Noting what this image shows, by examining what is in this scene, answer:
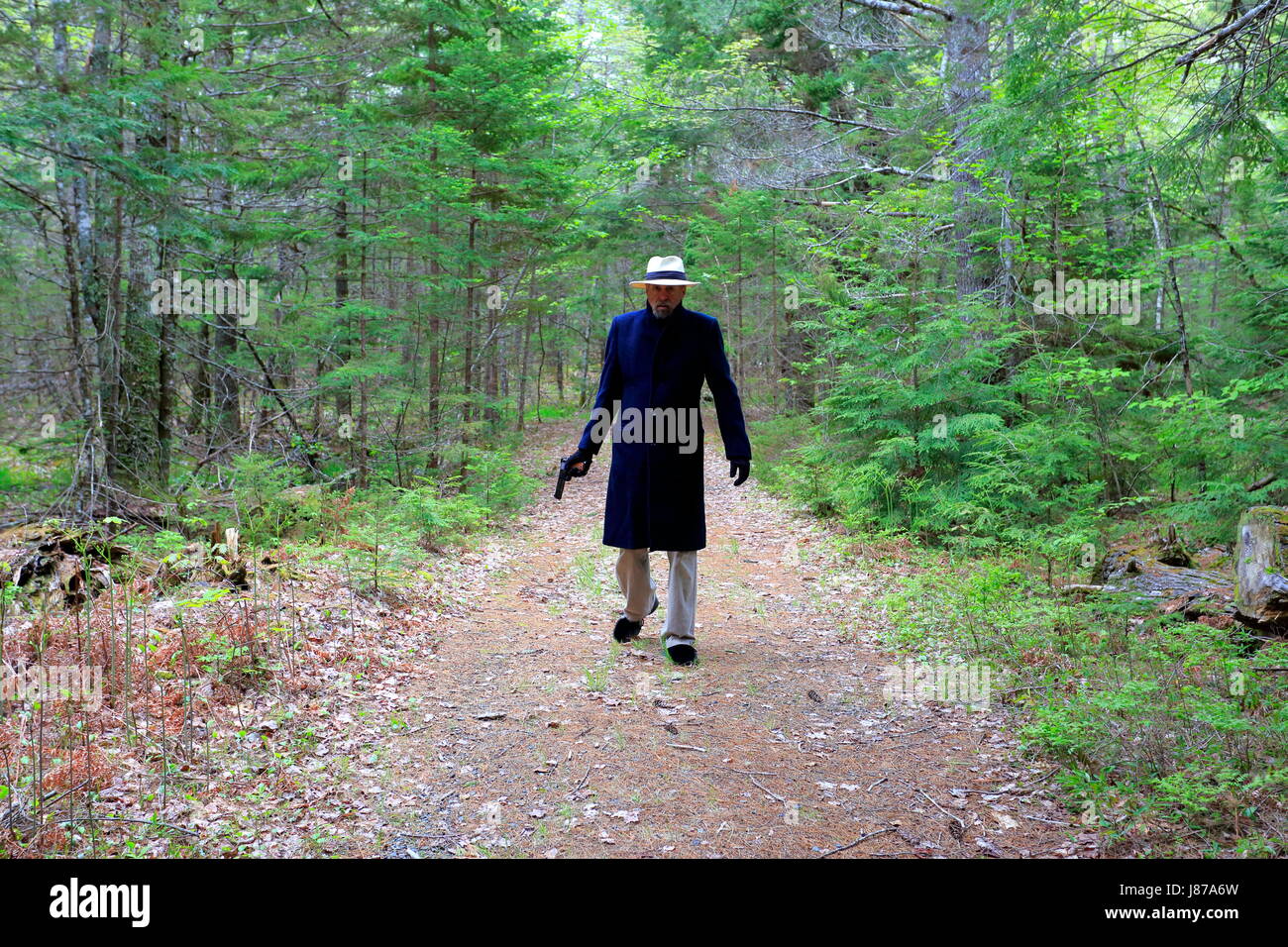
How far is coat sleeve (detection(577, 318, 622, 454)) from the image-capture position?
589 centimetres

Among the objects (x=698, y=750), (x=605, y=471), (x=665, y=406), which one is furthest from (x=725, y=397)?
(x=605, y=471)

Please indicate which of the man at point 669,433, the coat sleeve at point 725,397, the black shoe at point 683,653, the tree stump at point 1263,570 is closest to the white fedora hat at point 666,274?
the man at point 669,433

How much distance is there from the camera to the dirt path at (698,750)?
3.66 metres

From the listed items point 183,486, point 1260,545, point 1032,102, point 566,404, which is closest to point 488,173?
point 183,486

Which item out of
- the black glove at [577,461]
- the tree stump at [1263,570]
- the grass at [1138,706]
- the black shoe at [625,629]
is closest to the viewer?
the grass at [1138,706]

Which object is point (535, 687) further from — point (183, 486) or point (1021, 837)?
point (183, 486)

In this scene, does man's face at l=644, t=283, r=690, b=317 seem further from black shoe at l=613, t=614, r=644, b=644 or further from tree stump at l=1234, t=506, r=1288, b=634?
tree stump at l=1234, t=506, r=1288, b=634

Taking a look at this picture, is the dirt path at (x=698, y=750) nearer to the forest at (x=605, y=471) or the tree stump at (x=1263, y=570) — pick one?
the forest at (x=605, y=471)

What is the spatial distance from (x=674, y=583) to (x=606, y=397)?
4.72 feet

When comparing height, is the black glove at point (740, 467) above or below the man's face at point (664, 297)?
below

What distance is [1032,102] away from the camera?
6.27 metres

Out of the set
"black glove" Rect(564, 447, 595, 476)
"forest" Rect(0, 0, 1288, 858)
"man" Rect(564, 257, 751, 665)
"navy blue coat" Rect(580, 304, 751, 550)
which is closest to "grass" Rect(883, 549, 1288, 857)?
"forest" Rect(0, 0, 1288, 858)

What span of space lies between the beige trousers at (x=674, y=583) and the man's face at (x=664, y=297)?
1.69 metres

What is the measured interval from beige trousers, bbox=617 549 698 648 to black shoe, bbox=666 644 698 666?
50 mm
